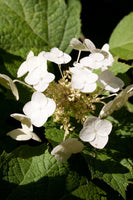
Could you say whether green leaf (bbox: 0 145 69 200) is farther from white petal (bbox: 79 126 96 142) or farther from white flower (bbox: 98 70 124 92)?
white flower (bbox: 98 70 124 92)

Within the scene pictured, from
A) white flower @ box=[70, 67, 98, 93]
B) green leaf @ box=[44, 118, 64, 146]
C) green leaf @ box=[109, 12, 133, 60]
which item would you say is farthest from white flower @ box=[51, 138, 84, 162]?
green leaf @ box=[109, 12, 133, 60]

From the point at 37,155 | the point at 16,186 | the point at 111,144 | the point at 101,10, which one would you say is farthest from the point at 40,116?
the point at 101,10

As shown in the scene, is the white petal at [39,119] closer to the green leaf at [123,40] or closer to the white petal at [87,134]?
the white petal at [87,134]

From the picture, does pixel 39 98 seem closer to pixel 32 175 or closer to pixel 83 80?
pixel 83 80

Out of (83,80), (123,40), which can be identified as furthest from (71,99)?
(123,40)

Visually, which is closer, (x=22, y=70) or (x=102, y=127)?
(x=102, y=127)
